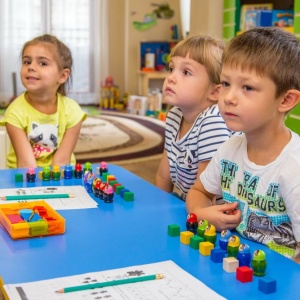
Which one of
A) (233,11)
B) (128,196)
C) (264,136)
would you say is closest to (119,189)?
(128,196)

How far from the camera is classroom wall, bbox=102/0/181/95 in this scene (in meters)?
6.26

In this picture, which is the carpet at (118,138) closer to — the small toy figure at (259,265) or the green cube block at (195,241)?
the green cube block at (195,241)

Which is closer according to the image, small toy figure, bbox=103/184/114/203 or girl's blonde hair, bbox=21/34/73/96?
small toy figure, bbox=103/184/114/203

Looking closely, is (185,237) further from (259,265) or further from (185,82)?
(185,82)

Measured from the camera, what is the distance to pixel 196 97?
141 cm

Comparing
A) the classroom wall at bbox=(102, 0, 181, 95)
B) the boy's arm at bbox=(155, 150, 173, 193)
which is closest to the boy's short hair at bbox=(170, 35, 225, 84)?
the boy's arm at bbox=(155, 150, 173, 193)

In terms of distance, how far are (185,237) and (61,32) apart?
18.3 ft

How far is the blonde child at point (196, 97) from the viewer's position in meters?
1.38

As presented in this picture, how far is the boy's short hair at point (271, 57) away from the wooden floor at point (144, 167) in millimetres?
2136

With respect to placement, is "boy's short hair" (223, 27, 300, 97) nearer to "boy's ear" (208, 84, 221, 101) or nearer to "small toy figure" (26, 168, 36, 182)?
"boy's ear" (208, 84, 221, 101)

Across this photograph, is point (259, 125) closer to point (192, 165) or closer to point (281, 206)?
point (281, 206)

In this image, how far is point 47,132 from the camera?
1.80 metres

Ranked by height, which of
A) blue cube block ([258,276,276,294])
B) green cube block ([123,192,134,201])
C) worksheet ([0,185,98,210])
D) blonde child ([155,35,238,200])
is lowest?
worksheet ([0,185,98,210])

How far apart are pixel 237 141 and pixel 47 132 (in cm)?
85
